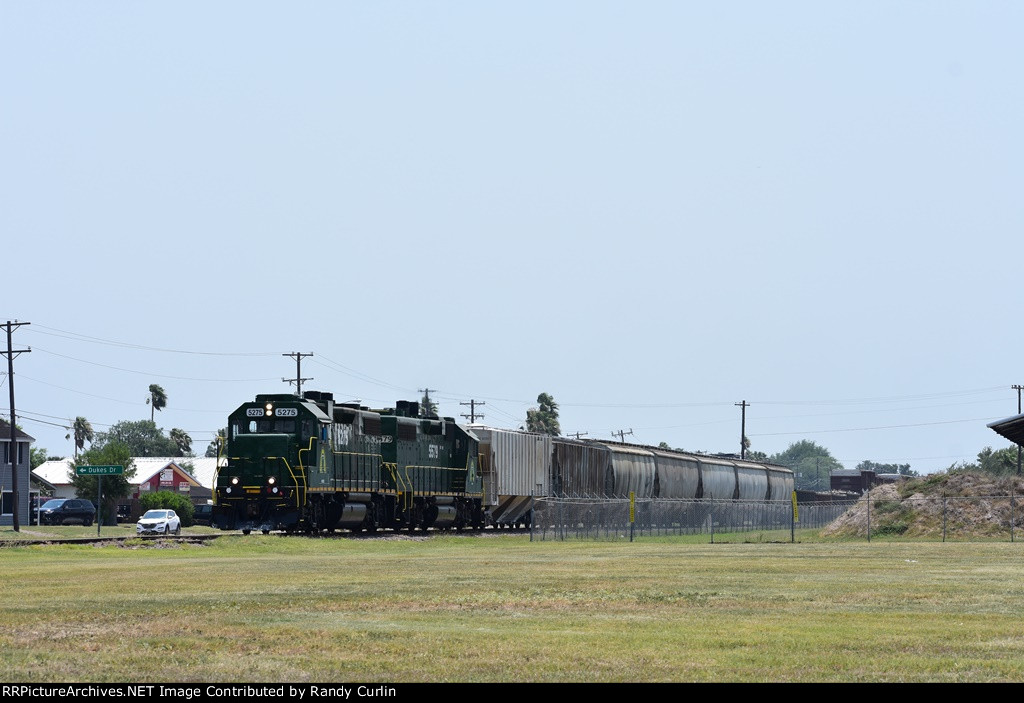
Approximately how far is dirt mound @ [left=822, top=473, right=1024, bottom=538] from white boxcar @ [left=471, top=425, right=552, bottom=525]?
46.7ft

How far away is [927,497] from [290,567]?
33144mm

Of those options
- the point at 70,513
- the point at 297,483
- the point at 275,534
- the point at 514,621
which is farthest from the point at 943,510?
the point at 70,513

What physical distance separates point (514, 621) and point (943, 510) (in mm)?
40304

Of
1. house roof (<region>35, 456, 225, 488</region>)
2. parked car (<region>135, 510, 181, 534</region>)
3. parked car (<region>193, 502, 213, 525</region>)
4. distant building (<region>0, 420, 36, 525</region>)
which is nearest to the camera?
parked car (<region>135, 510, 181, 534</region>)

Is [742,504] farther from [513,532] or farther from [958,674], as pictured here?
[958,674]

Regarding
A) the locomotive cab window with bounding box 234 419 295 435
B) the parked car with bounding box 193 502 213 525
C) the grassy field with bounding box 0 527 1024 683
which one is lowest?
the parked car with bounding box 193 502 213 525

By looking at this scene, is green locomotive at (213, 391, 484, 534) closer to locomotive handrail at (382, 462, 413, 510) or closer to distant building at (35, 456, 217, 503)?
locomotive handrail at (382, 462, 413, 510)

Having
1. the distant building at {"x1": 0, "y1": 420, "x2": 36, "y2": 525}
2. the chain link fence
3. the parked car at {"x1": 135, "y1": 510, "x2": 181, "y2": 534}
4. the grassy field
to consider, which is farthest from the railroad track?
the distant building at {"x1": 0, "y1": 420, "x2": 36, "y2": 525}

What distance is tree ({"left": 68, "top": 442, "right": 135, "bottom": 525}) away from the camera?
9681cm

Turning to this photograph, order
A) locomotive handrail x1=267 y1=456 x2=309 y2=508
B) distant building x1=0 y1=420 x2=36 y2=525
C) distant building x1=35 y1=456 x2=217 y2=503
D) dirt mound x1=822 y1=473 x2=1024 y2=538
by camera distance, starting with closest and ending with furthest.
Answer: locomotive handrail x1=267 y1=456 x2=309 y2=508
dirt mound x1=822 y1=473 x2=1024 y2=538
distant building x1=0 y1=420 x2=36 y2=525
distant building x1=35 y1=456 x2=217 y2=503

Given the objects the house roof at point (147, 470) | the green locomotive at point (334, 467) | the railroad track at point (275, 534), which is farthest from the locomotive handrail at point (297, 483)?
the house roof at point (147, 470)

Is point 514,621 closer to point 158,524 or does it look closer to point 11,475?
point 158,524

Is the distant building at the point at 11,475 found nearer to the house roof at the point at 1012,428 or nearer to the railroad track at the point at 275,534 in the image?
the railroad track at the point at 275,534

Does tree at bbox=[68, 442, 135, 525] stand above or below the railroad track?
above
